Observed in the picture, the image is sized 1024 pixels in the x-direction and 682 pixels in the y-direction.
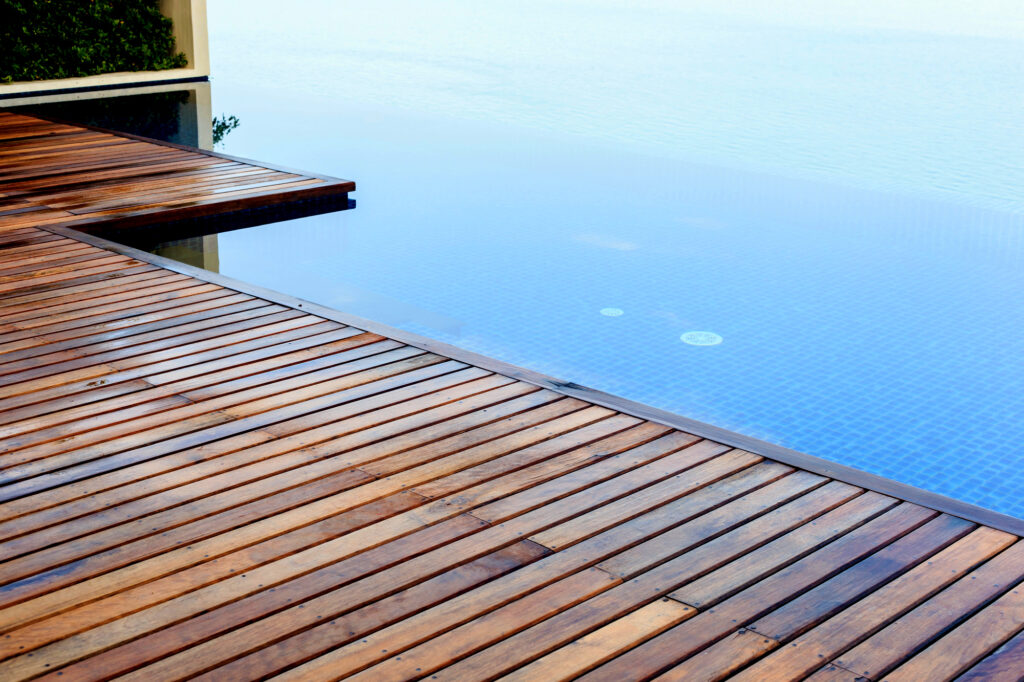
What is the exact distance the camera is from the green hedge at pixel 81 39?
910 cm

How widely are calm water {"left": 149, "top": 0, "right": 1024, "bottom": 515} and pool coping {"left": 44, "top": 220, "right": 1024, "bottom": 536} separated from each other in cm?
74

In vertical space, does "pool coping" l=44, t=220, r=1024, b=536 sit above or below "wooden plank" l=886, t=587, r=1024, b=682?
above

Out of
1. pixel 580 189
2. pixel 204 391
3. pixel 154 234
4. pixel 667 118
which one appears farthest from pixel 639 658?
pixel 667 118

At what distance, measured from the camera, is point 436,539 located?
2230mm

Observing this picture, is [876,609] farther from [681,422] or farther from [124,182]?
[124,182]

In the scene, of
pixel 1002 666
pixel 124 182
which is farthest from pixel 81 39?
pixel 1002 666

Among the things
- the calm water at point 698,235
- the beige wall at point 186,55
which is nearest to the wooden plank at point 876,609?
the calm water at point 698,235

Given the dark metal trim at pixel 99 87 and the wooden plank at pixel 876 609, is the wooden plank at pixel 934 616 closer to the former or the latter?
the wooden plank at pixel 876 609

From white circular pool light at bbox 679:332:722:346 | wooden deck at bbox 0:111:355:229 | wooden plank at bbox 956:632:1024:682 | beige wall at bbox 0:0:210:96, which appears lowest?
white circular pool light at bbox 679:332:722:346

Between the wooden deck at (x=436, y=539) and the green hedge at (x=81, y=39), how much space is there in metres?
7.02

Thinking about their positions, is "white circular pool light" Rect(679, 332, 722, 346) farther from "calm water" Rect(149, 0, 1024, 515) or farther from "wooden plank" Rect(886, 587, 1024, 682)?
"wooden plank" Rect(886, 587, 1024, 682)

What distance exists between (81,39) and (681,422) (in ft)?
28.1

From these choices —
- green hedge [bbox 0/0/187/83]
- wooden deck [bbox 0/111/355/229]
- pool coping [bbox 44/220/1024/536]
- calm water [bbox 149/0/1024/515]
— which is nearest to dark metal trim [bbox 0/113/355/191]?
wooden deck [bbox 0/111/355/229]

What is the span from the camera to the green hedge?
9.10 metres
